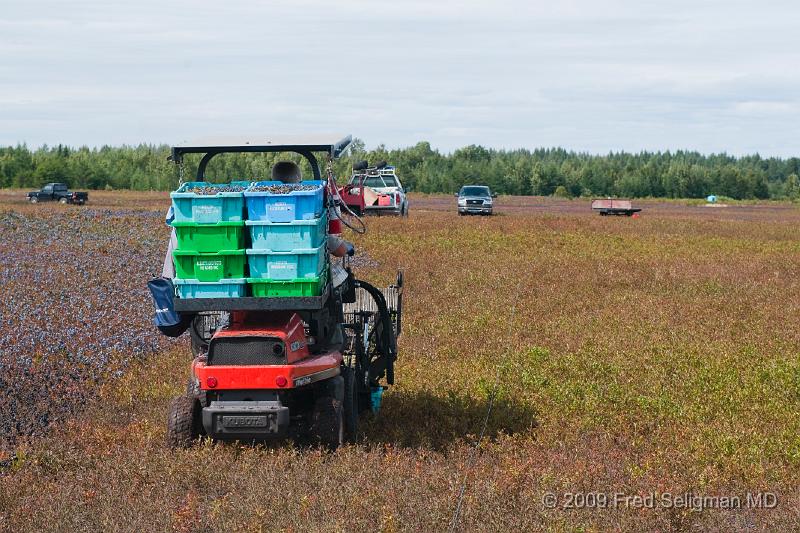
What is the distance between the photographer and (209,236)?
838 centimetres

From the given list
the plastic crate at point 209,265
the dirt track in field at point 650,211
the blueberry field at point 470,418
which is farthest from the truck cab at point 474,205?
the plastic crate at point 209,265

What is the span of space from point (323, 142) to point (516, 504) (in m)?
3.66

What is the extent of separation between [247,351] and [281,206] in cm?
127

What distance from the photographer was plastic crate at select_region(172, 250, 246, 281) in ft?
27.3

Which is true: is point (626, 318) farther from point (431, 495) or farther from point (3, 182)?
point (3, 182)

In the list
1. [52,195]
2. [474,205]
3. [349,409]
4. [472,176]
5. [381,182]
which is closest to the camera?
[349,409]

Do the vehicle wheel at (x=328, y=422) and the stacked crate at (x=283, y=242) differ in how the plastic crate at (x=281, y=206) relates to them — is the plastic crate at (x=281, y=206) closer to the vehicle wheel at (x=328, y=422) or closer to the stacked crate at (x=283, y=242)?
the stacked crate at (x=283, y=242)

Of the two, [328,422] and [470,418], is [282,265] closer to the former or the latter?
[328,422]

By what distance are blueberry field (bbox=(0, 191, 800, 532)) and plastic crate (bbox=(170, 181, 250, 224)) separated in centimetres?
207

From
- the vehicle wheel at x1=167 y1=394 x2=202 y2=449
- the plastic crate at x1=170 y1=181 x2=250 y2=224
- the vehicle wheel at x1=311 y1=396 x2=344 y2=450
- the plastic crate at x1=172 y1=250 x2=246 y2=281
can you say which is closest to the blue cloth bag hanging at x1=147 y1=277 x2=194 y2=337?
the plastic crate at x1=172 y1=250 x2=246 y2=281

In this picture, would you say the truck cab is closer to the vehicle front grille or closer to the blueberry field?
the blueberry field

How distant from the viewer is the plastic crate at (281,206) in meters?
8.34

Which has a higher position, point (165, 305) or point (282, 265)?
point (282, 265)

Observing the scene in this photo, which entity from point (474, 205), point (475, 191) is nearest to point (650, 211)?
point (475, 191)
